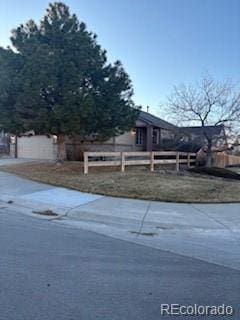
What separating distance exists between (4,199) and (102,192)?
3157 mm

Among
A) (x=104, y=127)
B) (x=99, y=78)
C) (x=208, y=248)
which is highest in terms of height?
(x=99, y=78)

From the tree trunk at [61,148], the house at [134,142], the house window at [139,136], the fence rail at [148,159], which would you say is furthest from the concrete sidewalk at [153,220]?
the house window at [139,136]

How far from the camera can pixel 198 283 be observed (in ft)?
15.1

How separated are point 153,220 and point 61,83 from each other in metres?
9.57

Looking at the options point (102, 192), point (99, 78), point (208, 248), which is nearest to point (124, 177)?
point (102, 192)

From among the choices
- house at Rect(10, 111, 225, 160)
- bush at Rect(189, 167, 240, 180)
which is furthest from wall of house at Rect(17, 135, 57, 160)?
bush at Rect(189, 167, 240, 180)

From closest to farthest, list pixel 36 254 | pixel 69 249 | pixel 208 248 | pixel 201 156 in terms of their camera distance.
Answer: pixel 36 254
pixel 69 249
pixel 208 248
pixel 201 156

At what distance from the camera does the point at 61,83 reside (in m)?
15.9

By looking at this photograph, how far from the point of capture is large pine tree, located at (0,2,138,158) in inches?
608

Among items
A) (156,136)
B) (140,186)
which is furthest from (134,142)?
(140,186)

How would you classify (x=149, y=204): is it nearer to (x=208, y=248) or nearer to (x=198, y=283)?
(x=208, y=248)

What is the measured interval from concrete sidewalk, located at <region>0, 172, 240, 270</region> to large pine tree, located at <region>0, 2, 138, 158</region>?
4730 millimetres

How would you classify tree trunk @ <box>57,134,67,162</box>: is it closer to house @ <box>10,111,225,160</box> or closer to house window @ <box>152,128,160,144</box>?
house @ <box>10,111,225,160</box>

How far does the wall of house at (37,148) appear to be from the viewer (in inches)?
1043
